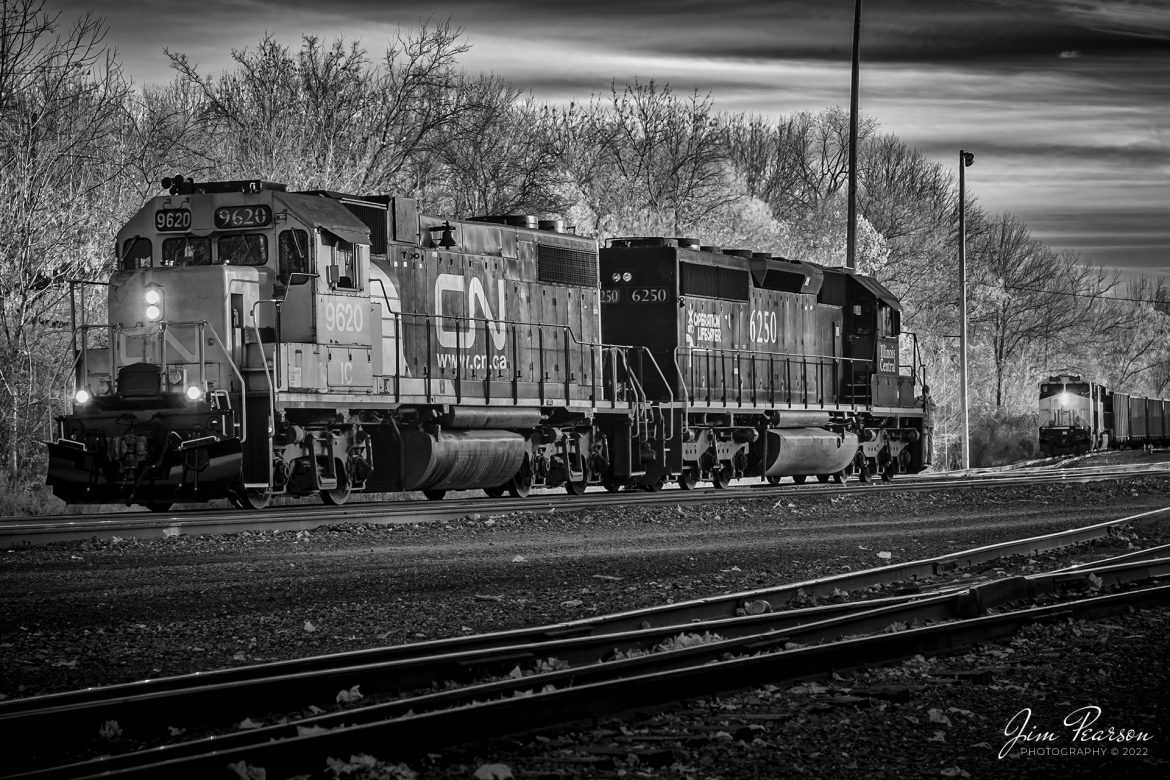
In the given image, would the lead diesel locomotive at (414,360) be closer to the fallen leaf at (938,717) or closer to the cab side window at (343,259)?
the cab side window at (343,259)

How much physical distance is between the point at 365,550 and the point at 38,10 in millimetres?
12892

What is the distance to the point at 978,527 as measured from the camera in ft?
50.4

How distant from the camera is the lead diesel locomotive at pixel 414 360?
14.7 meters

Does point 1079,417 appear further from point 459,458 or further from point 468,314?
point 459,458

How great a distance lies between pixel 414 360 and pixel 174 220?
354cm

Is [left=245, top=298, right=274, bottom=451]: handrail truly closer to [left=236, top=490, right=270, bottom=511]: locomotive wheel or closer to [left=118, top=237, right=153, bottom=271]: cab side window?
[left=236, top=490, right=270, bottom=511]: locomotive wheel

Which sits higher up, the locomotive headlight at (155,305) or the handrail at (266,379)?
the locomotive headlight at (155,305)

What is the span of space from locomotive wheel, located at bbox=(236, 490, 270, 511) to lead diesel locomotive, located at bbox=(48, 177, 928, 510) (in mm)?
87

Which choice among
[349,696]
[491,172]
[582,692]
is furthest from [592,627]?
[491,172]

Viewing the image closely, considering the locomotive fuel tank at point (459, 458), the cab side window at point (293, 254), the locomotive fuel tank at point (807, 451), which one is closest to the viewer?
the cab side window at point (293, 254)

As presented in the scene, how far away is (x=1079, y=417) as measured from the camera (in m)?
54.0

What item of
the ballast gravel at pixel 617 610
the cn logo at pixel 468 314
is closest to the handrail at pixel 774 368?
the cn logo at pixel 468 314

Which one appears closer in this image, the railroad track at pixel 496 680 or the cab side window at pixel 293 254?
the railroad track at pixel 496 680

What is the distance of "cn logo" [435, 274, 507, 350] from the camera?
17.7 m
